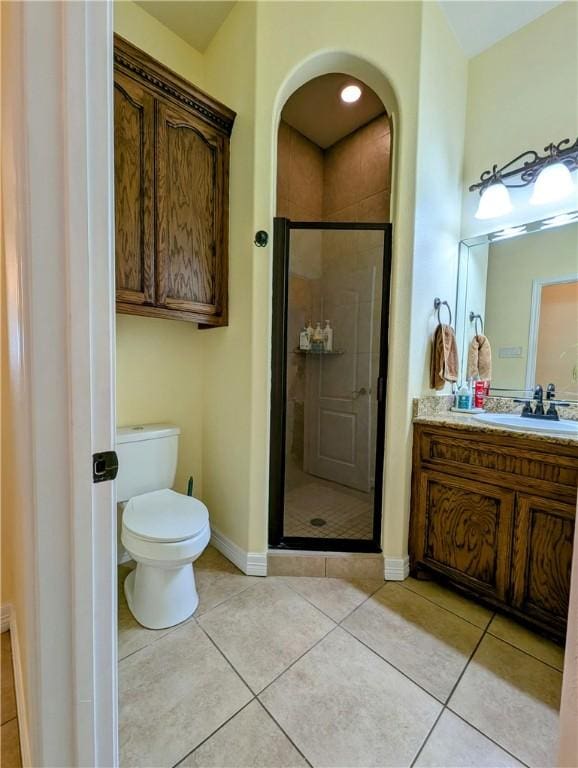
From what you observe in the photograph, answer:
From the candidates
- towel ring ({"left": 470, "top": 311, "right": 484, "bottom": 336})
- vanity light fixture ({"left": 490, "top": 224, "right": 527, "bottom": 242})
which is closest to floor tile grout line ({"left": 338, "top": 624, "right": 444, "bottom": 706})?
towel ring ({"left": 470, "top": 311, "right": 484, "bottom": 336})

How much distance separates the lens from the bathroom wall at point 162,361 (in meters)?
1.81

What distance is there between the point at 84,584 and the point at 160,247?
1.43 metres

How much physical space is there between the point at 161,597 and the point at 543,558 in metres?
1.62

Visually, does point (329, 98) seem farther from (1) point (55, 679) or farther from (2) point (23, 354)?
(1) point (55, 679)

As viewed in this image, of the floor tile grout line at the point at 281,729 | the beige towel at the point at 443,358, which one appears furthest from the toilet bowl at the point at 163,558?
the beige towel at the point at 443,358

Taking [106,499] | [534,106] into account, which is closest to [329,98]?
[534,106]

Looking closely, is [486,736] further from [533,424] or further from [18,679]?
[18,679]

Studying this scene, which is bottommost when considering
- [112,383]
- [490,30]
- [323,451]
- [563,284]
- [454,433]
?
[323,451]

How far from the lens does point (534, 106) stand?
5.93 ft

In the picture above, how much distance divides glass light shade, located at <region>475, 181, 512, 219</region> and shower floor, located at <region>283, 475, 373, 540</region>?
5.95ft

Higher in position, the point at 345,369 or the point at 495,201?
the point at 495,201

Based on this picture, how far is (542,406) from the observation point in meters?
1.77

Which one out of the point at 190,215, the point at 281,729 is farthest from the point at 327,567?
the point at 190,215

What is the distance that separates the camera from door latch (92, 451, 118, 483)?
26.1 inches
